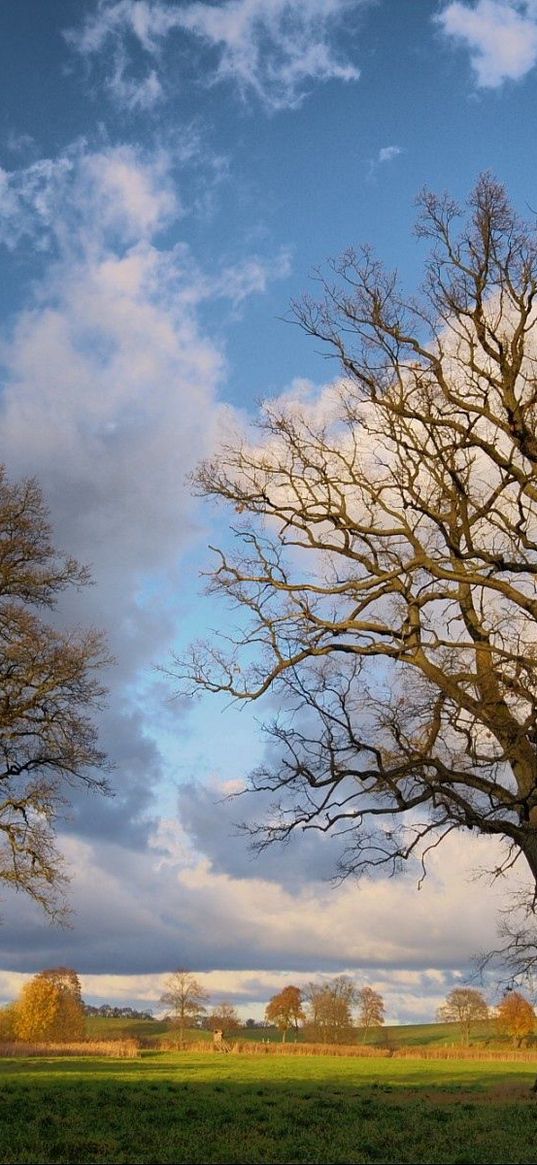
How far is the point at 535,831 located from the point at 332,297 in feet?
39.4

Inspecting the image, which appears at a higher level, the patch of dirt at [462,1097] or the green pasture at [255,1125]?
the green pasture at [255,1125]

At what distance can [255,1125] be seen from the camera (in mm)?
14219

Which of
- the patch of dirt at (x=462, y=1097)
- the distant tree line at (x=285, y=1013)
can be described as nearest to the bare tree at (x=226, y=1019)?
the distant tree line at (x=285, y=1013)

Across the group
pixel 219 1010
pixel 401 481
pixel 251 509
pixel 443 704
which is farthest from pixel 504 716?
pixel 219 1010

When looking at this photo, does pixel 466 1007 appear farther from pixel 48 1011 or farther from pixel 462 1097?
pixel 462 1097

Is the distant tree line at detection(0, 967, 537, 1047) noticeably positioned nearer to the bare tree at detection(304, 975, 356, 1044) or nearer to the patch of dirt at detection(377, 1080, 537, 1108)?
the bare tree at detection(304, 975, 356, 1044)

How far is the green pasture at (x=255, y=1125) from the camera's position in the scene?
36.7ft

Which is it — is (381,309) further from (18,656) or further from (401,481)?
(18,656)

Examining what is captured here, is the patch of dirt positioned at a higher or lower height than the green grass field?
higher

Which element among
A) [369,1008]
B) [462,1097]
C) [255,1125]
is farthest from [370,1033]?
[255,1125]

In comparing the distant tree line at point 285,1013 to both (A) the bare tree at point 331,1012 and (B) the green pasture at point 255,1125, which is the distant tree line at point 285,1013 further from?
(B) the green pasture at point 255,1125

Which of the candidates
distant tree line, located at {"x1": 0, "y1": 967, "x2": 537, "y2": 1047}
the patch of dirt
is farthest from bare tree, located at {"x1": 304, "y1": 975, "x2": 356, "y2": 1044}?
the patch of dirt

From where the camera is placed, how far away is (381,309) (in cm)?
2025

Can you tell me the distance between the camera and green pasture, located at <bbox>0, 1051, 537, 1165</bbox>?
11.2 metres
